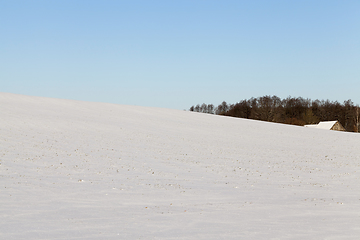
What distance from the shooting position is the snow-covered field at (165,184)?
7.99 meters

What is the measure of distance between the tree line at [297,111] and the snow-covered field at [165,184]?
221 feet

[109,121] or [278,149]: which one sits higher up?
[109,121]

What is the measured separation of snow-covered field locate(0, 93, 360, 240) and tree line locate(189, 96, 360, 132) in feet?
221

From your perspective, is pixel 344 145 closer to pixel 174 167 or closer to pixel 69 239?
→ pixel 174 167

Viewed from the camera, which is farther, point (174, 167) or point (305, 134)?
point (305, 134)

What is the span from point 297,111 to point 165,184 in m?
101

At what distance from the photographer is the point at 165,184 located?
13.4 m

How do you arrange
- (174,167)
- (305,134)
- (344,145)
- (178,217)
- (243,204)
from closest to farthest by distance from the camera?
(178,217)
(243,204)
(174,167)
(344,145)
(305,134)

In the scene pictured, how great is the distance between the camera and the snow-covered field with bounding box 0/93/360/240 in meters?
7.99

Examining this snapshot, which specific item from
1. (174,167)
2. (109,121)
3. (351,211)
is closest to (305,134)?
(109,121)

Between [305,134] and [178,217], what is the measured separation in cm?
2980

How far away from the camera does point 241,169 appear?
17.3 m

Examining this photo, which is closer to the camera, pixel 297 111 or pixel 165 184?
pixel 165 184

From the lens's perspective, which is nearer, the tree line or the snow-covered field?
the snow-covered field
